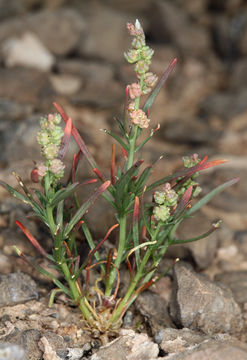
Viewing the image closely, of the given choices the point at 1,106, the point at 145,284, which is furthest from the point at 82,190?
the point at 1,106

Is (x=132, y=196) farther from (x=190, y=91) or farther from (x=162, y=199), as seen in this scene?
(x=190, y=91)

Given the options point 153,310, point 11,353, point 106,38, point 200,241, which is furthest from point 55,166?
point 106,38

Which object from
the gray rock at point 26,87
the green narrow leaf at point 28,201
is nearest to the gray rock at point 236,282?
the green narrow leaf at point 28,201

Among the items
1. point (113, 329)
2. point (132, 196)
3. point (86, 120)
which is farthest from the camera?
point (86, 120)

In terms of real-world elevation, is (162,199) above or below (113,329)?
above

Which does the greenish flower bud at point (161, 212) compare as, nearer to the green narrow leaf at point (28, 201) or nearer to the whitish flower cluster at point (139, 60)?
the whitish flower cluster at point (139, 60)
